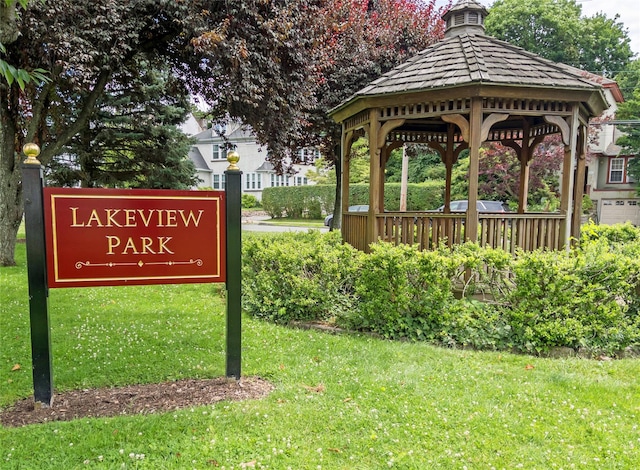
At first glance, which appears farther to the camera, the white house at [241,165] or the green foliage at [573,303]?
the white house at [241,165]

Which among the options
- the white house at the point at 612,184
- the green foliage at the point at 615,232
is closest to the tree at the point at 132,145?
the green foliage at the point at 615,232

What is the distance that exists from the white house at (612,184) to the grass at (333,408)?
2900cm

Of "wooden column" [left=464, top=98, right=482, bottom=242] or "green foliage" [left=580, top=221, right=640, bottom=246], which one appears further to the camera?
"green foliage" [left=580, top=221, right=640, bottom=246]

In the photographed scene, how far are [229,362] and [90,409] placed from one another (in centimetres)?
114

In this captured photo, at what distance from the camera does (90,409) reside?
3342 mm

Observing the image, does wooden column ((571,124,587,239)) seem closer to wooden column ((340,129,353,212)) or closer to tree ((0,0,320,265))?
wooden column ((340,129,353,212))

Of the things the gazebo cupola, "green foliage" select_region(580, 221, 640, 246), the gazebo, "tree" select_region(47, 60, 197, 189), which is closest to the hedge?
"tree" select_region(47, 60, 197, 189)

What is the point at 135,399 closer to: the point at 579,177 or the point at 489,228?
the point at 489,228

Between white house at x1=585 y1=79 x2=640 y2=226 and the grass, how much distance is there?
95.1 ft

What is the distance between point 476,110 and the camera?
600 cm

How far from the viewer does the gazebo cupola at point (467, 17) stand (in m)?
7.75

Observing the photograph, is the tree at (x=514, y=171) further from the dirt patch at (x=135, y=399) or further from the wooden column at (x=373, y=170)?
the dirt patch at (x=135, y=399)

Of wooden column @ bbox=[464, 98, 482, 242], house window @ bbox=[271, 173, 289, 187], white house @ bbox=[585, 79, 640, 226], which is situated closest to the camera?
wooden column @ bbox=[464, 98, 482, 242]

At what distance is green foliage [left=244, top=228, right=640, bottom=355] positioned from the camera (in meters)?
4.68
